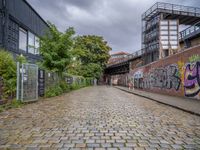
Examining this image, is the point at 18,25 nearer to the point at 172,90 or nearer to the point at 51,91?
the point at 51,91

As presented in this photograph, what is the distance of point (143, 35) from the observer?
1565 inches

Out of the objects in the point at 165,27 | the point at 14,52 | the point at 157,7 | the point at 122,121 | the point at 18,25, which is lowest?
the point at 122,121

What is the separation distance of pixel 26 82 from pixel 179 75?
12.0 m

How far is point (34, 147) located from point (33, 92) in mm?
9743

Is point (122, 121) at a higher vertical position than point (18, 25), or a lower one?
lower

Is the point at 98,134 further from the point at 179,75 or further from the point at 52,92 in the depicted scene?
the point at 179,75

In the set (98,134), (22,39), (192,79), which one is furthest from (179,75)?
(22,39)

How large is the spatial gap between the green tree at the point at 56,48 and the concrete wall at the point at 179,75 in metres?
9.50

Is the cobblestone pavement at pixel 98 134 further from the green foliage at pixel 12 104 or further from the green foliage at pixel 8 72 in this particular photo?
the green foliage at pixel 8 72

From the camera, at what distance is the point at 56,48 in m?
19.9

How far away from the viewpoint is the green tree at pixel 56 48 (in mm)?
19859

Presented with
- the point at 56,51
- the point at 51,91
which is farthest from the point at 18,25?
the point at 51,91

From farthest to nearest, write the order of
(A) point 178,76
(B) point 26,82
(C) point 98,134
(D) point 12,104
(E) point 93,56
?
(E) point 93,56, (A) point 178,76, (B) point 26,82, (D) point 12,104, (C) point 98,134

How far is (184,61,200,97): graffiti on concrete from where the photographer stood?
14.7 metres
